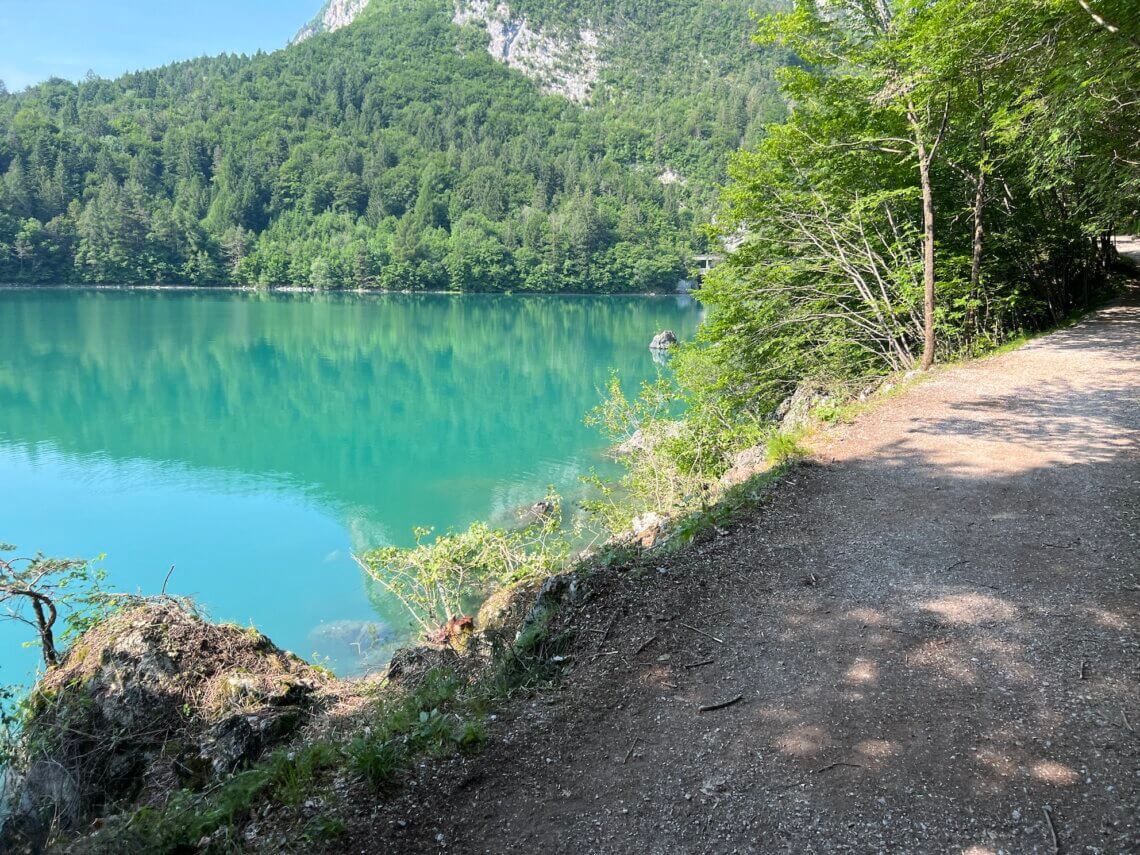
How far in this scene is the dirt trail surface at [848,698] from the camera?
3.05 m

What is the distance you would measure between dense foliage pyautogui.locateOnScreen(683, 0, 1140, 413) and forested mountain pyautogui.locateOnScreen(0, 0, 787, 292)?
7318 centimetres

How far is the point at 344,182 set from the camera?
482 ft

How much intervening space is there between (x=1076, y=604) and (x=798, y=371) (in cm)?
1055

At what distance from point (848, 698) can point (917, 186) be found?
12426 mm

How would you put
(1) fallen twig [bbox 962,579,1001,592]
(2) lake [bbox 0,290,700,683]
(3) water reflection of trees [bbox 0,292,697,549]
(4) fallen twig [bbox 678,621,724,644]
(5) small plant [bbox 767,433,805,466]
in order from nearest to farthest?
(4) fallen twig [bbox 678,621,724,644]
(1) fallen twig [bbox 962,579,1001,592]
(5) small plant [bbox 767,433,805,466]
(2) lake [bbox 0,290,700,683]
(3) water reflection of trees [bbox 0,292,697,549]

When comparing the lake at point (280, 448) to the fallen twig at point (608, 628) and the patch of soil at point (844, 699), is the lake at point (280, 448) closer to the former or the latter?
the fallen twig at point (608, 628)

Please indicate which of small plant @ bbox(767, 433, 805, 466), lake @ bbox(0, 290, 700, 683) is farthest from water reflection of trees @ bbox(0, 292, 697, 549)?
small plant @ bbox(767, 433, 805, 466)

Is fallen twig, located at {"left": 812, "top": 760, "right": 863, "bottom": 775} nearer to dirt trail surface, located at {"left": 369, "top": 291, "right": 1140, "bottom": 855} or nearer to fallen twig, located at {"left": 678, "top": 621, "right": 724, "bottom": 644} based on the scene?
dirt trail surface, located at {"left": 369, "top": 291, "right": 1140, "bottom": 855}

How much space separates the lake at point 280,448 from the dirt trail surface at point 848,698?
10.3m

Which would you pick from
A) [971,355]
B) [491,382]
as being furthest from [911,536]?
[491,382]

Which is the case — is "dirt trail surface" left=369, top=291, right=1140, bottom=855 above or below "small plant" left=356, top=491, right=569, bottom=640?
above

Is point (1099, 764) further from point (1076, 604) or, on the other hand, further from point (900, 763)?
point (1076, 604)

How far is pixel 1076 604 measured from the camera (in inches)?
174

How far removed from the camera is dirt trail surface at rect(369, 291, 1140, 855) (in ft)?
10.00
